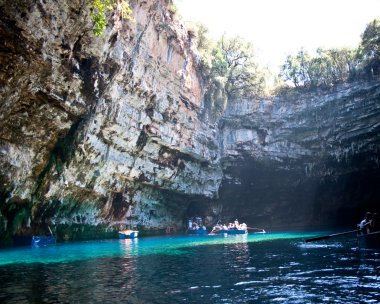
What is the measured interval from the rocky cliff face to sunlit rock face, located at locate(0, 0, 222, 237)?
82 mm

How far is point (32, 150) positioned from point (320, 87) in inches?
1073

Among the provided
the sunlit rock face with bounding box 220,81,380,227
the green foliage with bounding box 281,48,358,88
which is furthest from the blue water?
the green foliage with bounding box 281,48,358,88

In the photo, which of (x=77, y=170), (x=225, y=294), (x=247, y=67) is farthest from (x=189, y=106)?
(x=225, y=294)

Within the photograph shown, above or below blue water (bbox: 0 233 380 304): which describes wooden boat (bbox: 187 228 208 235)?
above

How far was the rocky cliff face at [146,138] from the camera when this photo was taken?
1838 cm

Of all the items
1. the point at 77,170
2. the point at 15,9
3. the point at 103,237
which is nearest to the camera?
the point at 15,9

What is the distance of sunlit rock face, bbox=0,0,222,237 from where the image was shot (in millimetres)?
17312

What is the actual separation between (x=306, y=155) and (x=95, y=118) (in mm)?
23249

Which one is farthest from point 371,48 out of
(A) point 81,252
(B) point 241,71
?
(A) point 81,252

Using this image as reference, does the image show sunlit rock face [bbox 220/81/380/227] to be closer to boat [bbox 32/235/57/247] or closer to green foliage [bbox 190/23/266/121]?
green foliage [bbox 190/23/266/121]

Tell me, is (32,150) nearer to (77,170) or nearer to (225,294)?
(77,170)

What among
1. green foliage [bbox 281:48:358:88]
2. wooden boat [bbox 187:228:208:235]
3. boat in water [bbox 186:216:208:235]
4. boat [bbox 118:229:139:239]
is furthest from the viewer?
boat in water [bbox 186:216:208:235]

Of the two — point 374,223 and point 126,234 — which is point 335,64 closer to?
point 374,223

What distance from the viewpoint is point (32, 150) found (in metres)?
20.9
